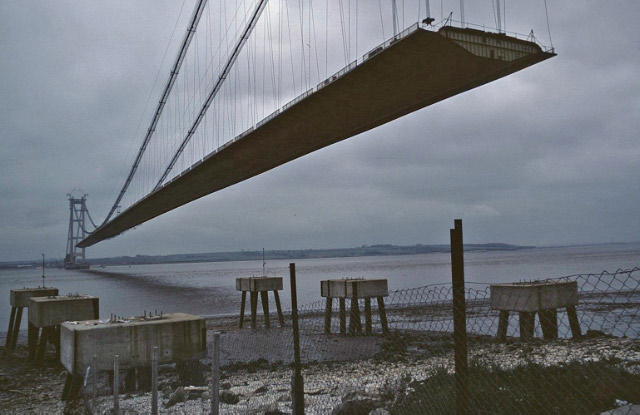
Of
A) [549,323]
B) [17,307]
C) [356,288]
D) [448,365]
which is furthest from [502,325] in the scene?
[17,307]

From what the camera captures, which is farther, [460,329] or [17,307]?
[17,307]

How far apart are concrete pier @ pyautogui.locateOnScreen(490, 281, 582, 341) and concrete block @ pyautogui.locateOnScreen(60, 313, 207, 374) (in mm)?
9381

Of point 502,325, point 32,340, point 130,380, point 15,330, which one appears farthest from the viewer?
point 15,330

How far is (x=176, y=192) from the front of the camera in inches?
2060

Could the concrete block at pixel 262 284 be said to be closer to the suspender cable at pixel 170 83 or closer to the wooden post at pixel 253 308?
the wooden post at pixel 253 308

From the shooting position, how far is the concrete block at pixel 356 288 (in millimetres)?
22422

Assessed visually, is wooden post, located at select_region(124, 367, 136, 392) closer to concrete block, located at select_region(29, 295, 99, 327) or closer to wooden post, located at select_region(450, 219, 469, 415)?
concrete block, located at select_region(29, 295, 99, 327)

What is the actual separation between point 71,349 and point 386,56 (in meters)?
13.5

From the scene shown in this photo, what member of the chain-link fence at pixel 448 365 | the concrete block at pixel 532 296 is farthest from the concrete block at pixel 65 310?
the concrete block at pixel 532 296

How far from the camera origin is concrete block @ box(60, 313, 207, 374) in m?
10.3

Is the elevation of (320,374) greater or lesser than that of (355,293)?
lesser

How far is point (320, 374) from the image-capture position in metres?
13.5

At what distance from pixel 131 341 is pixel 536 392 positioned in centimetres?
789

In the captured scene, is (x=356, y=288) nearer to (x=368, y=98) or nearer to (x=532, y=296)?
(x=532, y=296)
